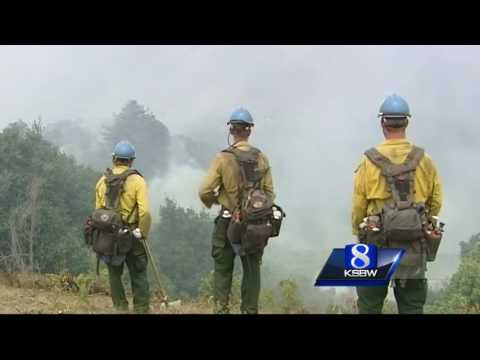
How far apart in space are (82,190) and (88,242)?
555 inches

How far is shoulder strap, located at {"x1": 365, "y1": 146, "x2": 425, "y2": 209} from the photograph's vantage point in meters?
6.88

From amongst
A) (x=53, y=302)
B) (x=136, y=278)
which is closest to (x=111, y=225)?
(x=136, y=278)

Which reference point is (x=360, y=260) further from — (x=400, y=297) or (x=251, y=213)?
(x=251, y=213)

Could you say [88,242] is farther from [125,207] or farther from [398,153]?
[398,153]

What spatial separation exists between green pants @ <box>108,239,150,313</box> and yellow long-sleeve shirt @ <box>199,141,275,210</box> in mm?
1345

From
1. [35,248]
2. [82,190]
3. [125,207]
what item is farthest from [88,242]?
[82,190]

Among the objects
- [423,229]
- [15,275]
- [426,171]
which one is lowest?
[15,275]

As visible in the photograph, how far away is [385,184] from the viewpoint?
6961mm

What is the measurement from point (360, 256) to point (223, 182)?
1.86 metres

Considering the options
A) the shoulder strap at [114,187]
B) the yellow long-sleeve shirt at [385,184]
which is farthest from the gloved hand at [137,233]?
the yellow long-sleeve shirt at [385,184]

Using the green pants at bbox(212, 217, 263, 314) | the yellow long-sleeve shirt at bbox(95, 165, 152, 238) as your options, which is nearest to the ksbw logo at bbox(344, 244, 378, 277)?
the green pants at bbox(212, 217, 263, 314)

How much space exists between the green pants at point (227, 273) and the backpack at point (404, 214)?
5.66ft

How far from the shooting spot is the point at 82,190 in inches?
870

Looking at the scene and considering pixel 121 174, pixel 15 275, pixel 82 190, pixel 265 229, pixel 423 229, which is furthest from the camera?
pixel 82 190
